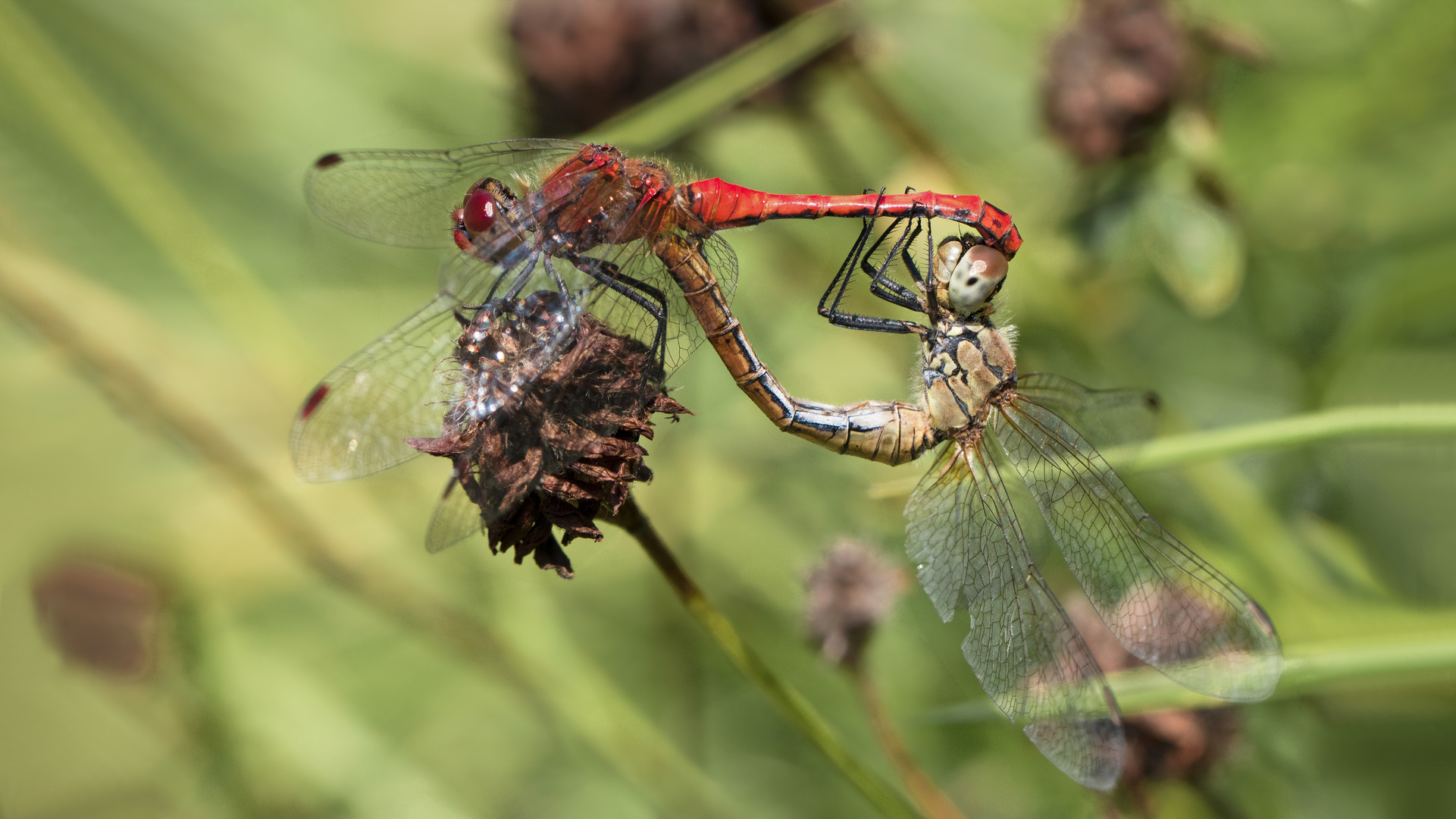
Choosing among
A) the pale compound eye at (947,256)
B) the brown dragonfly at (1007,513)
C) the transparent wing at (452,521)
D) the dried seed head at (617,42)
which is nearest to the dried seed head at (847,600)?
the brown dragonfly at (1007,513)

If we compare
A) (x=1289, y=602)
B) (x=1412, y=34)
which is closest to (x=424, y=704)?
(x=1289, y=602)

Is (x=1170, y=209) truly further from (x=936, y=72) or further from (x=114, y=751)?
(x=114, y=751)

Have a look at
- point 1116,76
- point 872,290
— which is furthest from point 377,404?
point 1116,76

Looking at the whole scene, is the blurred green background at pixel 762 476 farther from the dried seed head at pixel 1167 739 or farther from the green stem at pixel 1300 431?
the green stem at pixel 1300 431

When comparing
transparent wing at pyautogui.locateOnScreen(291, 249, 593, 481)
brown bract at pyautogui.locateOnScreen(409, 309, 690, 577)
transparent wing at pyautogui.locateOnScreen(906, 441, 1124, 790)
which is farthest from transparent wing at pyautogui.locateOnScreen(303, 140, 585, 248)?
transparent wing at pyautogui.locateOnScreen(906, 441, 1124, 790)

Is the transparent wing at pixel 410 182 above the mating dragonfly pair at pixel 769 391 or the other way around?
above

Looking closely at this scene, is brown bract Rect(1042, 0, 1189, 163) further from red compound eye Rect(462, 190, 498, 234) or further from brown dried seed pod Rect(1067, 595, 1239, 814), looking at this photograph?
red compound eye Rect(462, 190, 498, 234)
